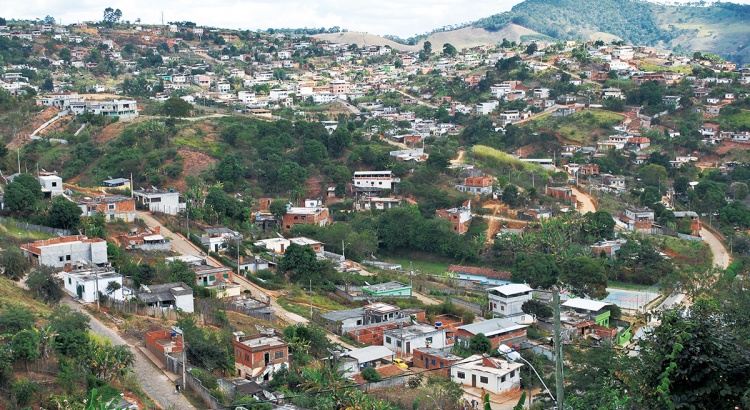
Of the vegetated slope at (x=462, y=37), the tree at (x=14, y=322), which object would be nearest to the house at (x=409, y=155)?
the tree at (x=14, y=322)

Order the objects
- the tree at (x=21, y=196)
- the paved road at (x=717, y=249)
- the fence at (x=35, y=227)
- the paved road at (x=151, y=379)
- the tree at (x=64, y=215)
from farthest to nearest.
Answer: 1. the paved road at (x=717, y=249)
2. the tree at (x=21, y=196)
3. the tree at (x=64, y=215)
4. the fence at (x=35, y=227)
5. the paved road at (x=151, y=379)

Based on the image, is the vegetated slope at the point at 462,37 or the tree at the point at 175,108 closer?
the tree at the point at 175,108

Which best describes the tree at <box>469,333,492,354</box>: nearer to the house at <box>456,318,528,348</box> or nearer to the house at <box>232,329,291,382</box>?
the house at <box>456,318,528,348</box>

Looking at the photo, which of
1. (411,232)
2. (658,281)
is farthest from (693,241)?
(411,232)

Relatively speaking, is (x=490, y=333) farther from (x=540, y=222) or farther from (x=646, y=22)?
(x=646, y=22)

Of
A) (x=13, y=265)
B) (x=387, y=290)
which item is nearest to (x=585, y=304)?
(x=387, y=290)

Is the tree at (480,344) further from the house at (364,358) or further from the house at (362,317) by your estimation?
the house at (362,317)
